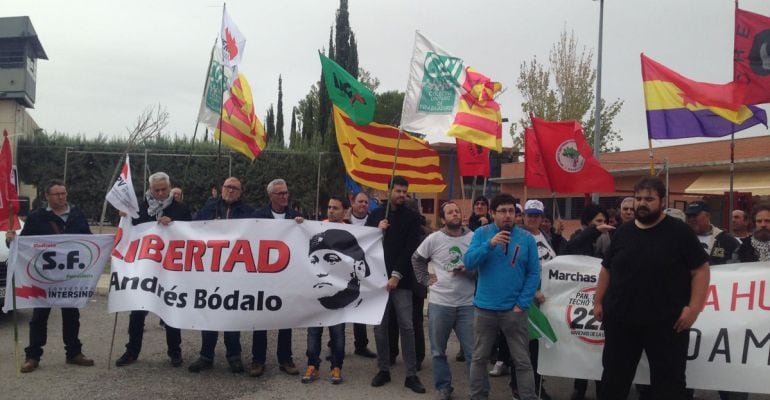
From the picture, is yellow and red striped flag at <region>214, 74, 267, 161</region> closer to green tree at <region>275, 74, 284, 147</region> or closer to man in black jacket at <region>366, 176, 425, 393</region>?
man in black jacket at <region>366, 176, 425, 393</region>

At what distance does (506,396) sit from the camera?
19.7 ft

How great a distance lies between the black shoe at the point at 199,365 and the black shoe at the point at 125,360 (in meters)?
0.67

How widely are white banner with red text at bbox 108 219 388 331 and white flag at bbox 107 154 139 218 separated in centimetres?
36

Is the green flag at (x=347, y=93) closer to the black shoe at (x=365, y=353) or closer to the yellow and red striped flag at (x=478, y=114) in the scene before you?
the yellow and red striped flag at (x=478, y=114)

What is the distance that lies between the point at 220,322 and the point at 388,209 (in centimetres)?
203

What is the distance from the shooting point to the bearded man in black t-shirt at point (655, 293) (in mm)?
4344

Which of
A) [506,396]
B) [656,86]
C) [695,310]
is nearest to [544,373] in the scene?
[506,396]

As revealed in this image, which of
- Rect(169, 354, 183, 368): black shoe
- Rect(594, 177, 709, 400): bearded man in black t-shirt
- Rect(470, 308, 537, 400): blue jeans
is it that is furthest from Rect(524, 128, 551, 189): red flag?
Rect(169, 354, 183, 368): black shoe

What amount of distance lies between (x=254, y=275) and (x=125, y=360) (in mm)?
1714

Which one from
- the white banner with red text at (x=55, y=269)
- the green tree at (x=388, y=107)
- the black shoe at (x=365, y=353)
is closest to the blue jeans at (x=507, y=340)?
the black shoe at (x=365, y=353)

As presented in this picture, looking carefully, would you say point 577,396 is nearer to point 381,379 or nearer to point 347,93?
point 381,379

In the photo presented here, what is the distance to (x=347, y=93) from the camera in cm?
749

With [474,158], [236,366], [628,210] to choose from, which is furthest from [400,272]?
[474,158]

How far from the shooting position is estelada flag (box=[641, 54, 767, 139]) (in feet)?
25.9
